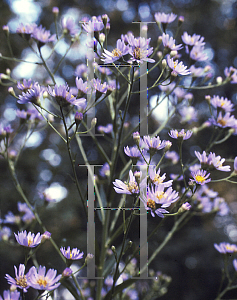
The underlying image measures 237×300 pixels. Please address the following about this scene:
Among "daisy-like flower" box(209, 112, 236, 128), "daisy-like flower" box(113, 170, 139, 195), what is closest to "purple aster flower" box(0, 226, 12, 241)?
"daisy-like flower" box(113, 170, 139, 195)

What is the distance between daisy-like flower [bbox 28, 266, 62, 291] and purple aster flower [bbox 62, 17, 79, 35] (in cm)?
42

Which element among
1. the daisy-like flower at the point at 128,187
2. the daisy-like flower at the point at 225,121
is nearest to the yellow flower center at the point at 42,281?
the daisy-like flower at the point at 128,187

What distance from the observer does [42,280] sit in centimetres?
33

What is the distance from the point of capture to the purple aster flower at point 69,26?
55 centimetres

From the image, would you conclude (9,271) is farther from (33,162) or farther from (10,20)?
(10,20)

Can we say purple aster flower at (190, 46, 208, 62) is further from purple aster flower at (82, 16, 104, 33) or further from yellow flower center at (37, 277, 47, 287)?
yellow flower center at (37, 277, 47, 287)

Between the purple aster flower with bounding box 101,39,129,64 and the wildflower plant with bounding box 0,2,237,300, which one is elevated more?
the purple aster flower with bounding box 101,39,129,64

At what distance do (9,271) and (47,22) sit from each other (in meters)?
1.28

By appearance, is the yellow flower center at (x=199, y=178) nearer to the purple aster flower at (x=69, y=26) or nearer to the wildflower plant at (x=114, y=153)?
the wildflower plant at (x=114, y=153)

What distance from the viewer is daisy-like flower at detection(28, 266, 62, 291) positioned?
0.31 meters

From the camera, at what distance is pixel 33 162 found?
57.2 inches

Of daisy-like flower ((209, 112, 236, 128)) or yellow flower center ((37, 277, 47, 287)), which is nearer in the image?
yellow flower center ((37, 277, 47, 287))

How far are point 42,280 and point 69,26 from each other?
439 mm

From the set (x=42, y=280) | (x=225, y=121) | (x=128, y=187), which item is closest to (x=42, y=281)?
(x=42, y=280)
